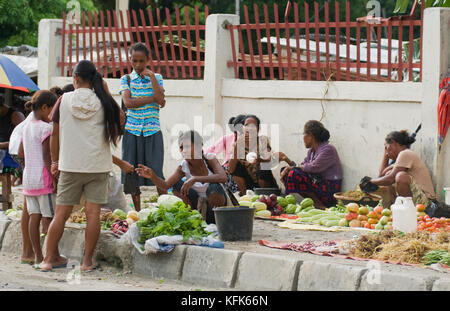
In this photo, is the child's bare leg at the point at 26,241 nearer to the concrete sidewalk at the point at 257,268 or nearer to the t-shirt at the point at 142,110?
the concrete sidewalk at the point at 257,268

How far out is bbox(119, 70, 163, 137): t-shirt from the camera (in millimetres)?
10125

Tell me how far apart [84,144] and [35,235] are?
3.81ft

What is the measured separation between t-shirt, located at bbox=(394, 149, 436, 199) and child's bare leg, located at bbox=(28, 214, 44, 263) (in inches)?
172

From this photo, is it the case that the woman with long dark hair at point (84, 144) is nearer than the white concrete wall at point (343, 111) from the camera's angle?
Yes

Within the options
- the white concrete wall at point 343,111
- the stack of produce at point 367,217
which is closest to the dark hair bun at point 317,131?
the white concrete wall at point 343,111

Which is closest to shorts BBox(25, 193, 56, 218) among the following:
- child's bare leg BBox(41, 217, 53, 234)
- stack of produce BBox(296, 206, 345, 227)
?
child's bare leg BBox(41, 217, 53, 234)

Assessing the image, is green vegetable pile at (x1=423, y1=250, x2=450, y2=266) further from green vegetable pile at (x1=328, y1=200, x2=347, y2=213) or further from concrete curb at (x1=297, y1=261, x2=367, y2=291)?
green vegetable pile at (x1=328, y1=200, x2=347, y2=213)

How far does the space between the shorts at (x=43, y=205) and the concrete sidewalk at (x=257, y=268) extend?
21.7 inches

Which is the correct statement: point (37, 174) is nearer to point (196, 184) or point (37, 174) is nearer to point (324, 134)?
point (196, 184)

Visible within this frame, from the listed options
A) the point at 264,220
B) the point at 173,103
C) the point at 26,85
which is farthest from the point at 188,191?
the point at 173,103

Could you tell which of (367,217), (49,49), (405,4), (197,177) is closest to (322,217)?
(367,217)

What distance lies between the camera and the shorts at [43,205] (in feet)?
25.9
